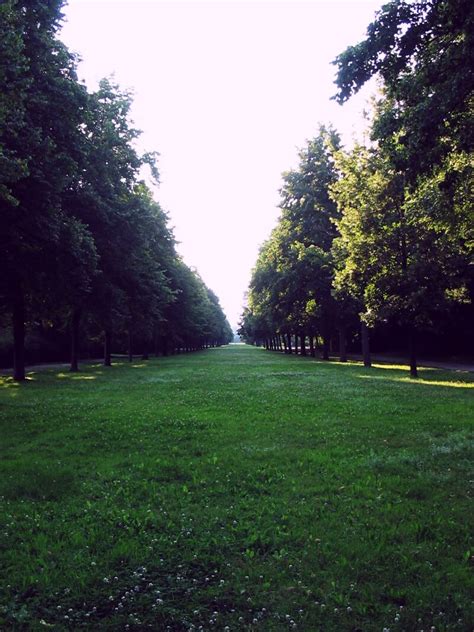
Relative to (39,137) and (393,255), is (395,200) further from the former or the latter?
(39,137)

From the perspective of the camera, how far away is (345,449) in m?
8.88

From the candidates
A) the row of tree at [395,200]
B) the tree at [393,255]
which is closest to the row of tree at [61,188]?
the row of tree at [395,200]

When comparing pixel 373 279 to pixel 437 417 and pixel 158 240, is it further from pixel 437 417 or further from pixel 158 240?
pixel 158 240

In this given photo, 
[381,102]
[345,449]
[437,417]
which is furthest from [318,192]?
[345,449]

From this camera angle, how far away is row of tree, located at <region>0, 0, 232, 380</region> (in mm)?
13155

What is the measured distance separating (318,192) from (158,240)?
14367 mm

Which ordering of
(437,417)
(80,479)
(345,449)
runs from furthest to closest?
(437,417) → (345,449) → (80,479)

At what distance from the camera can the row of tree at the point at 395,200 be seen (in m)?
8.71

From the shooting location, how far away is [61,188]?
15844mm

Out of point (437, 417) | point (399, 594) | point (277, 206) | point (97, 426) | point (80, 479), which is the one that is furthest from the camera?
point (277, 206)

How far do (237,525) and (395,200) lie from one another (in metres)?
21.8

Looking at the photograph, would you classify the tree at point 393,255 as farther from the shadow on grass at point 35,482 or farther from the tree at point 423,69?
the shadow on grass at point 35,482

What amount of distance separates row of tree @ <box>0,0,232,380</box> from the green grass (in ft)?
22.7

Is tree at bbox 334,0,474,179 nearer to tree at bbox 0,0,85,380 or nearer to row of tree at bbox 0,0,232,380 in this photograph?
row of tree at bbox 0,0,232,380
